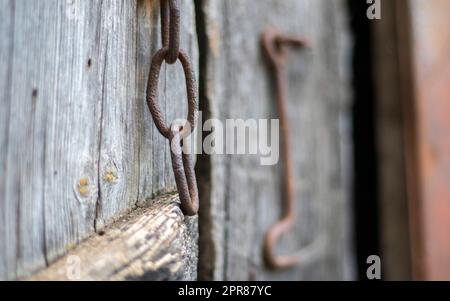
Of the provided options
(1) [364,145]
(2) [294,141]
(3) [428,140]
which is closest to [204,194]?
(2) [294,141]

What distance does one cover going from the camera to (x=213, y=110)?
0.91 m

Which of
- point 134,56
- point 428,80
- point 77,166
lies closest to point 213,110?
point 134,56

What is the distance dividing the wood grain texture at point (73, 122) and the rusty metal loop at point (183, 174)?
0.19 feet

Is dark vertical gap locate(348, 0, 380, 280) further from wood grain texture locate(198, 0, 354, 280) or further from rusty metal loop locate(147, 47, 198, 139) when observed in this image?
rusty metal loop locate(147, 47, 198, 139)

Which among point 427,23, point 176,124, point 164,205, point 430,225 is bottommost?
point 430,225

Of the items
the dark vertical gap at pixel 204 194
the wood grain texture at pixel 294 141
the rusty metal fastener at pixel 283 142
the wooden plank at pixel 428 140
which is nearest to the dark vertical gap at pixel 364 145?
the wood grain texture at pixel 294 141

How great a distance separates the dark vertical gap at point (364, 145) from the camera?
150 centimetres

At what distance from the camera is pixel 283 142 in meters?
1.17

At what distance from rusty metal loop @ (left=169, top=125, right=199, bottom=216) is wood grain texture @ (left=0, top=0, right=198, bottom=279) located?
59mm

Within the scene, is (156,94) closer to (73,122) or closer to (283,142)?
(73,122)

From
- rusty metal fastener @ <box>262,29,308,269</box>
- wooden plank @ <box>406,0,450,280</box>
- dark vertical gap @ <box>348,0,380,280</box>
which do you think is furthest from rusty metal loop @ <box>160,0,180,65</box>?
dark vertical gap @ <box>348,0,380,280</box>

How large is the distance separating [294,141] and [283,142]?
0.30 ft

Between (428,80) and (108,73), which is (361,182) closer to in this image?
(428,80)

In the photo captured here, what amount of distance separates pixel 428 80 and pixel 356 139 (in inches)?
12.6
